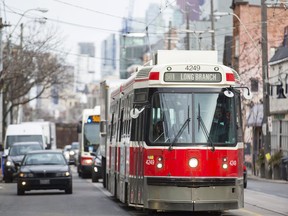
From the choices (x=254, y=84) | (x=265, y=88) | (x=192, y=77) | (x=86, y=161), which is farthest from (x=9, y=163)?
(x=254, y=84)

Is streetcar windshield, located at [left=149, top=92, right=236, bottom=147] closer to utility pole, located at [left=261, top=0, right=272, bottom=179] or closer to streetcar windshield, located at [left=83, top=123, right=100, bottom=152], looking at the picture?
utility pole, located at [left=261, top=0, right=272, bottom=179]

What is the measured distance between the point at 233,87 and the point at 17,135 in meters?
30.0

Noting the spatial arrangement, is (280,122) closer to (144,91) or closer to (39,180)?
(39,180)

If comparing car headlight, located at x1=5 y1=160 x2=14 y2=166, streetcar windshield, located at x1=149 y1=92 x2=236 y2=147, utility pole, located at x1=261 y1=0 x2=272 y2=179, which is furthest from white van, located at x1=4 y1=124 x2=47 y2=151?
streetcar windshield, located at x1=149 y1=92 x2=236 y2=147

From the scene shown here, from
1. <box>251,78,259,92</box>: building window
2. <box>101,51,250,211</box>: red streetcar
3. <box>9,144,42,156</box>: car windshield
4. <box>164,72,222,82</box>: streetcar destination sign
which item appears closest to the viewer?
<box>101,51,250,211</box>: red streetcar

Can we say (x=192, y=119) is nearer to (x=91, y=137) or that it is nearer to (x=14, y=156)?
(x=14, y=156)

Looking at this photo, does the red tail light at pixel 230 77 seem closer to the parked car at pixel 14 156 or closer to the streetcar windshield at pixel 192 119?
the streetcar windshield at pixel 192 119

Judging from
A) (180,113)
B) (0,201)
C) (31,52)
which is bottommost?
(0,201)

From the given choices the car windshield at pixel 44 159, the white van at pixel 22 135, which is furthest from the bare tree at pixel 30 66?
the car windshield at pixel 44 159

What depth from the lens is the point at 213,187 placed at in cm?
1923

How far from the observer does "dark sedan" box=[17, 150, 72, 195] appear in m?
29.8

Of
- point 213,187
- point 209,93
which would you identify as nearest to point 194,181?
point 213,187

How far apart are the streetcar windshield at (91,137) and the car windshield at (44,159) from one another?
50.3 feet

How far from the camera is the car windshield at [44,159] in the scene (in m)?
30.9
